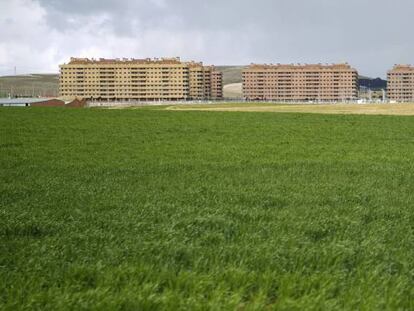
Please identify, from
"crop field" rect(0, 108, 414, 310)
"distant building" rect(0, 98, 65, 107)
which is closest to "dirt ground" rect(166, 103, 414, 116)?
"distant building" rect(0, 98, 65, 107)

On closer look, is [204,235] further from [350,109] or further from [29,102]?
[29,102]

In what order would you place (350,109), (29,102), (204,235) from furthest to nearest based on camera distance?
(29,102) < (350,109) < (204,235)

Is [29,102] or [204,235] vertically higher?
[29,102]

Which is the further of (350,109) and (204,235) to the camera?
(350,109)

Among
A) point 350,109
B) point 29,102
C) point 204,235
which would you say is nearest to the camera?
point 204,235

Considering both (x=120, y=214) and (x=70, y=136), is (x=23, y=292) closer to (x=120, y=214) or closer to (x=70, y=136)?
(x=120, y=214)

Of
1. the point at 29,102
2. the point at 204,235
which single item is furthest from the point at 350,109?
the point at 204,235

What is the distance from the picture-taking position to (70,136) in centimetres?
2967

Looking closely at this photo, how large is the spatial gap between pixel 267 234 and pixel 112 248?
231 centimetres

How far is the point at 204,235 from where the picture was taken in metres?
8.12

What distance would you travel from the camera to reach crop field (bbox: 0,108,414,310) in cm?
577

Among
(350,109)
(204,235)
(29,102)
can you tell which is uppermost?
(29,102)

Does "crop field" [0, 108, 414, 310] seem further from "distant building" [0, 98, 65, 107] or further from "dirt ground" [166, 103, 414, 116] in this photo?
"distant building" [0, 98, 65, 107]

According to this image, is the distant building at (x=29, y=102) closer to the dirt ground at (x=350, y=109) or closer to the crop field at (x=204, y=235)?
the dirt ground at (x=350, y=109)
